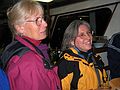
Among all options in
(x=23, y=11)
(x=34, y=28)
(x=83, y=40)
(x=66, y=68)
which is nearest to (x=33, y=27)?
(x=34, y=28)

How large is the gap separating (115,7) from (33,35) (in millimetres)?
4719

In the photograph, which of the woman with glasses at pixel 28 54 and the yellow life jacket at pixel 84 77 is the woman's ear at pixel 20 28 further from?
the yellow life jacket at pixel 84 77

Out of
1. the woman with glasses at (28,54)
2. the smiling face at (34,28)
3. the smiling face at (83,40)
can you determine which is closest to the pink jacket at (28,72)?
the woman with glasses at (28,54)

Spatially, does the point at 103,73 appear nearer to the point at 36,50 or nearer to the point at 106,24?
the point at 36,50

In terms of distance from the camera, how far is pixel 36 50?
1465mm

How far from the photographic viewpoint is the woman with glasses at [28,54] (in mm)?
1361

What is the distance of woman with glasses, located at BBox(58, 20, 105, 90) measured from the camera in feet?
7.48

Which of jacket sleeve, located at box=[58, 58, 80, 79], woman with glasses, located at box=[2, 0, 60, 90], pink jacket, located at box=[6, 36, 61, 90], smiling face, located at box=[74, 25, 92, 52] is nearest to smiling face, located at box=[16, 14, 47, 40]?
woman with glasses, located at box=[2, 0, 60, 90]

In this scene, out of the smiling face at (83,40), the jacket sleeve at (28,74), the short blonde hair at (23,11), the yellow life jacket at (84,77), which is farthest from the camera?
the smiling face at (83,40)

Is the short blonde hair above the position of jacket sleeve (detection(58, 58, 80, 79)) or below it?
above

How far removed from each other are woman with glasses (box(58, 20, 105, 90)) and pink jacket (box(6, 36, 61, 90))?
0.88 metres

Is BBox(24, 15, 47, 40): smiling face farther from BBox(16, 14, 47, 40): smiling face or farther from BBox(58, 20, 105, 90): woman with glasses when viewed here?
BBox(58, 20, 105, 90): woman with glasses

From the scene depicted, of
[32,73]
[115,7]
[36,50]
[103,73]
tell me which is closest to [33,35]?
[36,50]

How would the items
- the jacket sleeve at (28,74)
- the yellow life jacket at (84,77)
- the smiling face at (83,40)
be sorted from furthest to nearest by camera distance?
1. the smiling face at (83,40)
2. the yellow life jacket at (84,77)
3. the jacket sleeve at (28,74)
